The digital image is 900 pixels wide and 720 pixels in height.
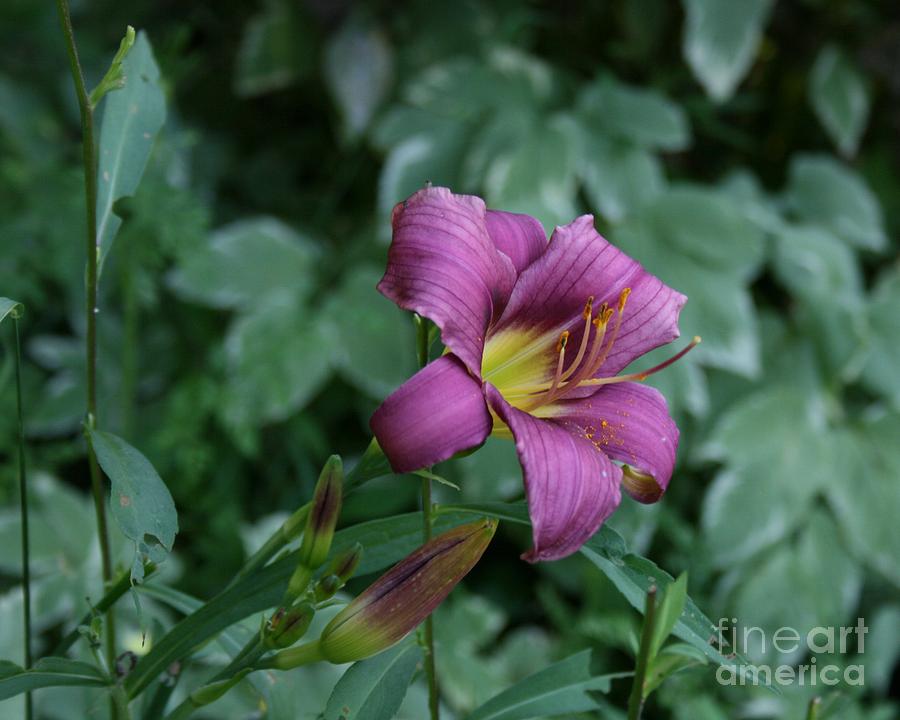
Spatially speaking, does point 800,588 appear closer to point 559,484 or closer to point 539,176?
point 539,176

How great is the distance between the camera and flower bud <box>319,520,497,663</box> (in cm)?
44

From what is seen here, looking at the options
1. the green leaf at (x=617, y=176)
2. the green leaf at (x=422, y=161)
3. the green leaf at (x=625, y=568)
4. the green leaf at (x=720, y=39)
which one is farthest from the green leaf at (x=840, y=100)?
the green leaf at (x=625, y=568)

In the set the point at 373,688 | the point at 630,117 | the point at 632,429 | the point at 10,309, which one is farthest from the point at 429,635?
the point at 630,117

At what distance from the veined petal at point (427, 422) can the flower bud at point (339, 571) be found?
0.06 meters

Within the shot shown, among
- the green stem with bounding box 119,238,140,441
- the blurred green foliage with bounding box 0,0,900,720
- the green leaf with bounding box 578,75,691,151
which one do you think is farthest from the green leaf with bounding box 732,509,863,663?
the green stem with bounding box 119,238,140,441

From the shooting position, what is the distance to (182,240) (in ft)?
4.22

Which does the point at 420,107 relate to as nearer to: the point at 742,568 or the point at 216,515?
the point at 216,515

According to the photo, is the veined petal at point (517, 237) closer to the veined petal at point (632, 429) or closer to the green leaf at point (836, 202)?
the veined petal at point (632, 429)

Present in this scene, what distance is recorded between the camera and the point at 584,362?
51cm

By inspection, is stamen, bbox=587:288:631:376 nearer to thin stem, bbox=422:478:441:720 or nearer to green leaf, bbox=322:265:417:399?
thin stem, bbox=422:478:441:720

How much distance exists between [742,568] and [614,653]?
0.22m

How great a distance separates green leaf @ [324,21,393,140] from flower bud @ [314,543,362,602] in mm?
1189

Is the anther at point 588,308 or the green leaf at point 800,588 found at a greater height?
the anther at point 588,308

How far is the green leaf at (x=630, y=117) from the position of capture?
4.73 ft
